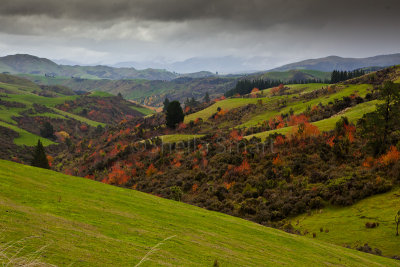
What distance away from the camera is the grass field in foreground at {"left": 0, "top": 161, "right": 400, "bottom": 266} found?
1063cm

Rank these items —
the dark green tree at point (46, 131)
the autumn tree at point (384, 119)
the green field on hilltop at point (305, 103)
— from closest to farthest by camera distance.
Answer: the autumn tree at point (384, 119), the green field on hilltop at point (305, 103), the dark green tree at point (46, 131)

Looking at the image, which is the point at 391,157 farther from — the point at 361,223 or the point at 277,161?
the point at 277,161

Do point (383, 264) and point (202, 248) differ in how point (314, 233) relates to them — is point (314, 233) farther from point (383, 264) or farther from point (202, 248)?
point (202, 248)

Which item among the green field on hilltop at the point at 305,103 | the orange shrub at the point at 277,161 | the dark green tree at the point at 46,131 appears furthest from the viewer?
the dark green tree at the point at 46,131

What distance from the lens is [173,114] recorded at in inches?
4493

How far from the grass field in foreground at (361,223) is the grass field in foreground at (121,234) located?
490 centimetres

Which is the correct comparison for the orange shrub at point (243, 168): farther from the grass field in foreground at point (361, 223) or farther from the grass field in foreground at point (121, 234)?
the grass field in foreground at point (121, 234)

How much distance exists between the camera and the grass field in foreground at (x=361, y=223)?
2522 cm

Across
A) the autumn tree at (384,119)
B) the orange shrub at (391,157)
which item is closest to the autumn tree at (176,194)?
the orange shrub at (391,157)

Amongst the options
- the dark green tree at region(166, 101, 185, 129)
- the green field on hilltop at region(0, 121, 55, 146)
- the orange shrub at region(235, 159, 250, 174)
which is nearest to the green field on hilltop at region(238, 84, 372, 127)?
the dark green tree at region(166, 101, 185, 129)

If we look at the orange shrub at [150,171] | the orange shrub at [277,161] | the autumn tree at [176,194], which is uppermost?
the orange shrub at [277,161]

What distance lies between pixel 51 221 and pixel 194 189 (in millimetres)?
38114

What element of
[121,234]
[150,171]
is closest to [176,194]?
[150,171]

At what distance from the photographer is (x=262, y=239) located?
20312 mm
